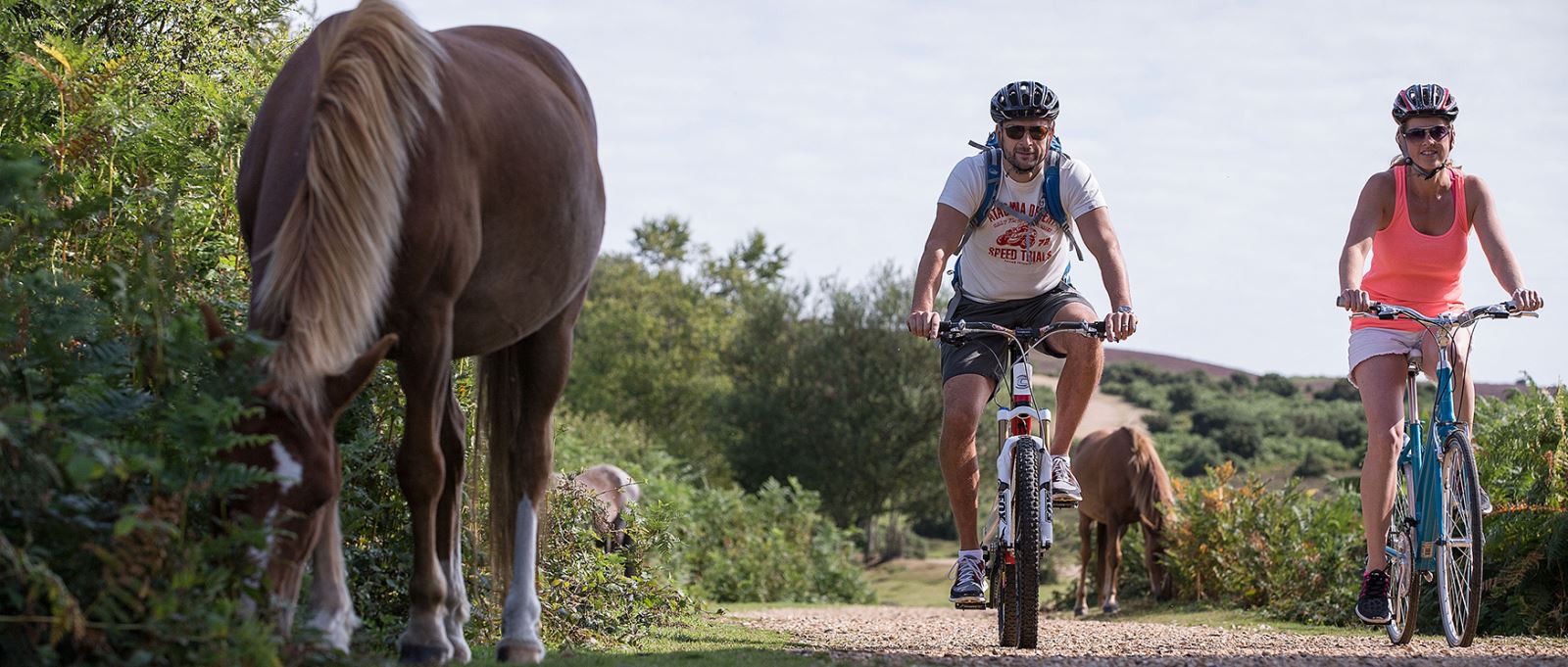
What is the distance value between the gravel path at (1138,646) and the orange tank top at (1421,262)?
57.8 inches

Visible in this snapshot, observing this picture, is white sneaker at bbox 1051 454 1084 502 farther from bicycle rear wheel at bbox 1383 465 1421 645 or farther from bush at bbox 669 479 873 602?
bush at bbox 669 479 873 602

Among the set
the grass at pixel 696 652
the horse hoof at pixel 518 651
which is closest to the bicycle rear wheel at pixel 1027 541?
the grass at pixel 696 652

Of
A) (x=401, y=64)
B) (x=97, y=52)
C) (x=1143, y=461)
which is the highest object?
(x=97, y=52)

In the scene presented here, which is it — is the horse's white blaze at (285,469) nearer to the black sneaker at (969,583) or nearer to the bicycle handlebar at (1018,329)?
the bicycle handlebar at (1018,329)

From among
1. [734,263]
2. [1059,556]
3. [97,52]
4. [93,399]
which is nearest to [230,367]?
[93,399]

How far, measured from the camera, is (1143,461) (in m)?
13.1

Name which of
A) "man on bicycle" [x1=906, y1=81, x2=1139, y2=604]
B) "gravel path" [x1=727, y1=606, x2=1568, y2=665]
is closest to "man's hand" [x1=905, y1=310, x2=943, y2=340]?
"man on bicycle" [x1=906, y1=81, x2=1139, y2=604]

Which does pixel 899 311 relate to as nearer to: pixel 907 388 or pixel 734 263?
pixel 907 388

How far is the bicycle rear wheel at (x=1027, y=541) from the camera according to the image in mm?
5754

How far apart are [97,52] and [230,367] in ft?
9.85

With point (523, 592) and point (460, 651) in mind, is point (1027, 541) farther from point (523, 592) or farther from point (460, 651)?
point (460, 651)

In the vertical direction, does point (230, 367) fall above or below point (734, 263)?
below

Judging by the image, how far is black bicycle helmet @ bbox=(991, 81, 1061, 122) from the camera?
601 centimetres

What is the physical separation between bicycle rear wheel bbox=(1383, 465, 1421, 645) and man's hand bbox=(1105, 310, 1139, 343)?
171cm
